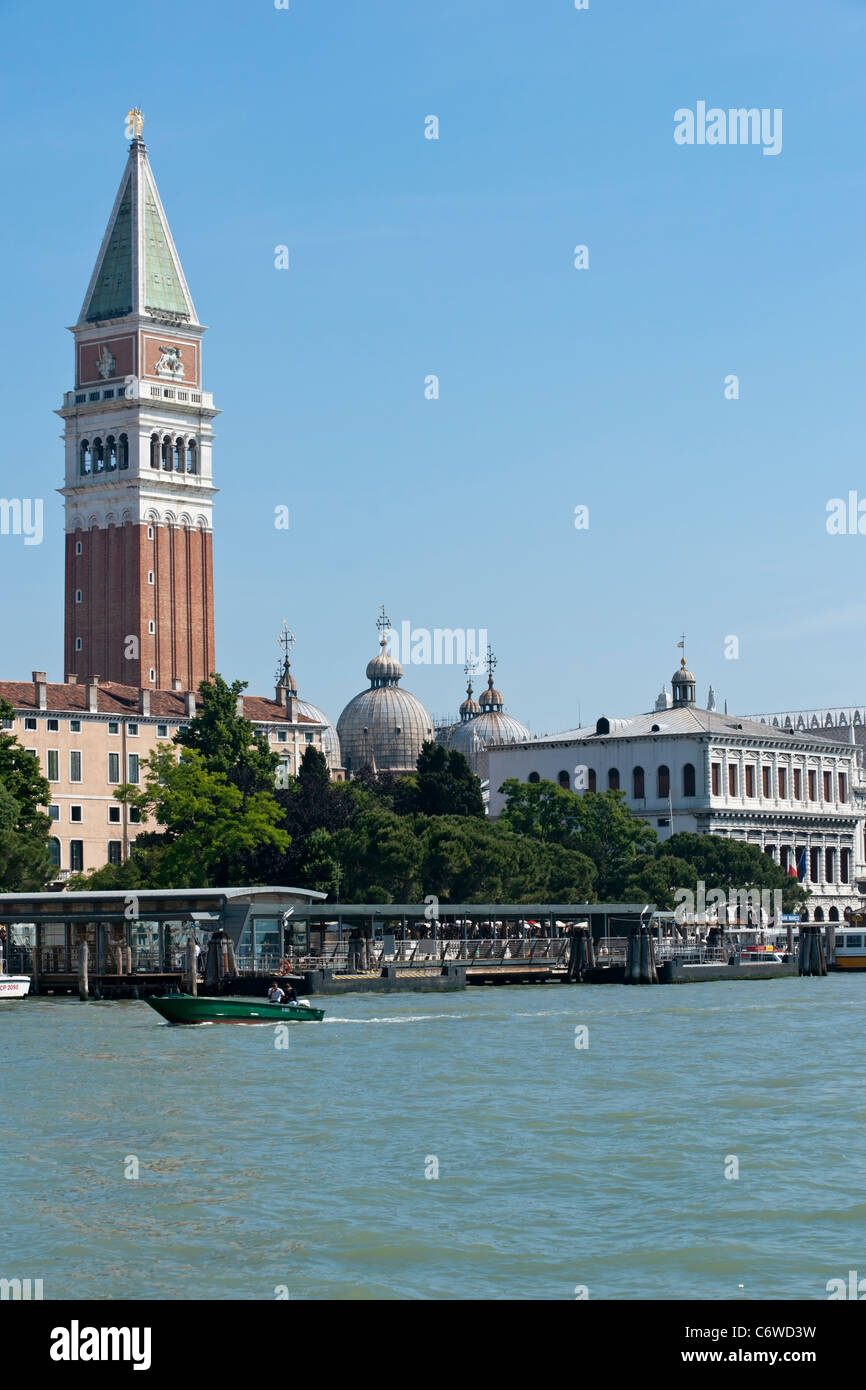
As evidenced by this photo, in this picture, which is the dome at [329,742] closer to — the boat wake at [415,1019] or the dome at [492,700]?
the dome at [492,700]

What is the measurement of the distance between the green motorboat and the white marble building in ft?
205

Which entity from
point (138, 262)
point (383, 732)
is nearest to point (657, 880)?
point (138, 262)

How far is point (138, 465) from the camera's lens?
10869 cm

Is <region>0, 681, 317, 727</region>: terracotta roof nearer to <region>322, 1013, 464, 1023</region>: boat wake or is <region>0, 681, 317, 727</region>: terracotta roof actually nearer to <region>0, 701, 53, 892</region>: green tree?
<region>0, 701, 53, 892</region>: green tree

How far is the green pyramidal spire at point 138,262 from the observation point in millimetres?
108875

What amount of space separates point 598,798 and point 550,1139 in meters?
63.0

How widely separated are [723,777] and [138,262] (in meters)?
38.6

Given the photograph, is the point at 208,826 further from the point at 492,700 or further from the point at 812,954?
the point at 492,700

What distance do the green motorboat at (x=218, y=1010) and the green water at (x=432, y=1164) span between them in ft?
4.59

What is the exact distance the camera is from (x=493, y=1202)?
20.8 metres

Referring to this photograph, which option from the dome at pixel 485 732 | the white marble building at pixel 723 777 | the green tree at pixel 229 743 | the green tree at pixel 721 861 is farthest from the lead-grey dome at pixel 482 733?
the green tree at pixel 229 743
